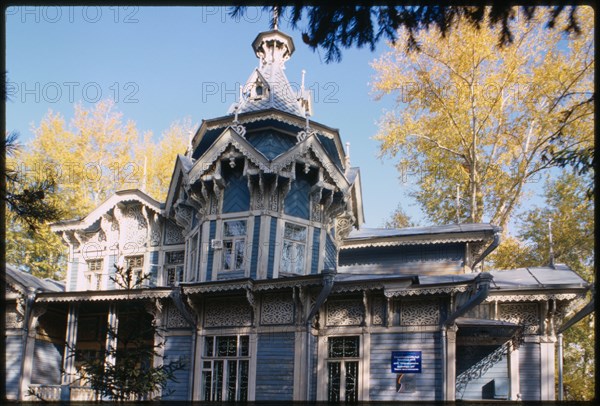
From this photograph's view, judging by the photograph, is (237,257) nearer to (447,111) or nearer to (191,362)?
(191,362)

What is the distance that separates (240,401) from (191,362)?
1.93m

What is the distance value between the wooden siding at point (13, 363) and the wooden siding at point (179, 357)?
5.57m

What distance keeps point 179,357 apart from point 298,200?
593 cm

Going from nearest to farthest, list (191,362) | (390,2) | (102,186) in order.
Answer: (390,2) < (191,362) < (102,186)

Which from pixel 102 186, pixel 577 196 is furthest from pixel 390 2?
pixel 102 186

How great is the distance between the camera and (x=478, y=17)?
5.76 m

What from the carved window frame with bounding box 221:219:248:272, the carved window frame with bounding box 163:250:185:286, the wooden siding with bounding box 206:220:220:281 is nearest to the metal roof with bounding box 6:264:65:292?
the carved window frame with bounding box 163:250:185:286

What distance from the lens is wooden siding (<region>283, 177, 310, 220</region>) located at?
20219 mm

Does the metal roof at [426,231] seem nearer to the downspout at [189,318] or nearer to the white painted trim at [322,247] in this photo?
the white painted trim at [322,247]

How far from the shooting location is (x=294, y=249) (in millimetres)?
20094

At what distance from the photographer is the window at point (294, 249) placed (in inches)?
781

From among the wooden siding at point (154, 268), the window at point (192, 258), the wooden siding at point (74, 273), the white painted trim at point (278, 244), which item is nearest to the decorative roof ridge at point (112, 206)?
the wooden siding at point (74, 273)

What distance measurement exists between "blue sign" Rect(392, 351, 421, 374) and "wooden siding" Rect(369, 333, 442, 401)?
0.11 m

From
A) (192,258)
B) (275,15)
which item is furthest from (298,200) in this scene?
(275,15)
